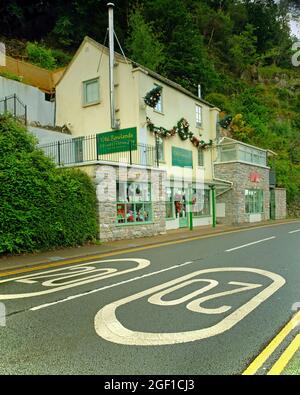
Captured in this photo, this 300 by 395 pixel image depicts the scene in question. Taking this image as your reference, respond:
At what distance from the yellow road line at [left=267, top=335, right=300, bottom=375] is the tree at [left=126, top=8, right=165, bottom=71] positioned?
27911mm

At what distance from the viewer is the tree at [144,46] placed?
29.7 meters

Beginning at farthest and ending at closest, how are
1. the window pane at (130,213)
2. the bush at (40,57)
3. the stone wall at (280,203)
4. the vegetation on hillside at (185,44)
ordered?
the vegetation on hillside at (185,44) → the stone wall at (280,203) → the bush at (40,57) → the window pane at (130,213)

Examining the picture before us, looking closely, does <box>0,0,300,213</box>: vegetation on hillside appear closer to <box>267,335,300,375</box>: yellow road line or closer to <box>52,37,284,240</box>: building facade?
<box>52,37,284,240</box>: building facade

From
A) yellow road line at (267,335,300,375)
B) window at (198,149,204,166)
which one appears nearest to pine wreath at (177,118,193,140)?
window at (198,149,204,166)

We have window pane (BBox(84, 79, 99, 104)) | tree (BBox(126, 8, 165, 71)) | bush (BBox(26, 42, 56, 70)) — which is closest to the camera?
window pane (BBox(84, 79, 99, 104))

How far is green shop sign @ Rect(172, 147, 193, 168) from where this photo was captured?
22.1m

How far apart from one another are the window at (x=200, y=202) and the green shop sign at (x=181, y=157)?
1.83 m

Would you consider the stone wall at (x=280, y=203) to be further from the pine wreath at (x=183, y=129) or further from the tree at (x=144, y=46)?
the tree at (x=144, y=46)

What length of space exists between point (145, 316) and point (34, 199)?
7529mm

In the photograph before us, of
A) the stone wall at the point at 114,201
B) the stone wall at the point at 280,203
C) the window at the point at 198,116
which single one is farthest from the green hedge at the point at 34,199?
the stone wall at the point at 280,203

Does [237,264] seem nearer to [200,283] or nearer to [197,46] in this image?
[200,283]

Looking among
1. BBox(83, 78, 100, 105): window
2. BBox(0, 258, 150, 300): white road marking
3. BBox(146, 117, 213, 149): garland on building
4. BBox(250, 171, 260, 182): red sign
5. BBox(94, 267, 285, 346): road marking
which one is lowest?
BBox(94, 267, 285, 346): road marking

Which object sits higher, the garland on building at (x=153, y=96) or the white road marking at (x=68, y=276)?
the garland on building at (x=153, y=96)
